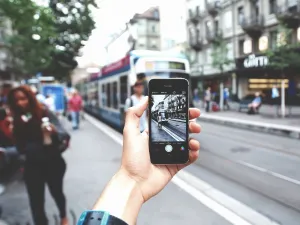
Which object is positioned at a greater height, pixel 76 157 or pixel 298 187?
pixel 298 187

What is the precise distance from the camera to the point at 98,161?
6543 mm

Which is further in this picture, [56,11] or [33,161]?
[33,161]

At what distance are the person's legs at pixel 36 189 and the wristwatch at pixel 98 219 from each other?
230 centimetres

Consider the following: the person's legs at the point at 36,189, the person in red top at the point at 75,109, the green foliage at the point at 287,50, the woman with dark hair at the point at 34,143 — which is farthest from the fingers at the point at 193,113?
the green foliage at the point at 287,50

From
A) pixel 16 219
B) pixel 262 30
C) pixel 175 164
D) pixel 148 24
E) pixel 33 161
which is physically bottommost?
pixel 16 219

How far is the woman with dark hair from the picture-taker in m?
3.21

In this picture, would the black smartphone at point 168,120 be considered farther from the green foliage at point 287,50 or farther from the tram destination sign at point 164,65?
the green foliage at point 287,50

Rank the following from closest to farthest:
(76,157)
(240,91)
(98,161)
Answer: (98,161) < (76,157) < (240,91)

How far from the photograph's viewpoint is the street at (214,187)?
213 cm

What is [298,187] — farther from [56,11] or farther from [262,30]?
[262,30]

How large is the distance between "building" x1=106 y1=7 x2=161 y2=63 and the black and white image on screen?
96cm

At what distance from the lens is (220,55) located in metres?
24.4

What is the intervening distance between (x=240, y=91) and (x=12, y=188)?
81.3 feet

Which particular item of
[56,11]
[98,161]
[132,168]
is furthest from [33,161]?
[98,161]
